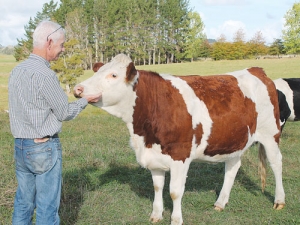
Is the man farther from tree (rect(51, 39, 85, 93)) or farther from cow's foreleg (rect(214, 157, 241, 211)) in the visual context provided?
tree (rect(51, 39, 85, 93))

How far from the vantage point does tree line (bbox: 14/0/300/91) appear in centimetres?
6225

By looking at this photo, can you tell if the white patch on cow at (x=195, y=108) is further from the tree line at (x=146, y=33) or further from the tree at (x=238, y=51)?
the tree at (x=238, y=51)

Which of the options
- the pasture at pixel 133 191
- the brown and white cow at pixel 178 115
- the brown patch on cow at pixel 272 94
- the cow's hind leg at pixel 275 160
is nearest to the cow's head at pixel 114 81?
the brown and white cow at pixel 178 115

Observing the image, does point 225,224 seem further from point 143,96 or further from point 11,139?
point 11,139

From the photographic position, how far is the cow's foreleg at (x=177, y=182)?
179 inches

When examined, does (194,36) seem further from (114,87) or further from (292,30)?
(114,87)

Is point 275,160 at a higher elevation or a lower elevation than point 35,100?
lower

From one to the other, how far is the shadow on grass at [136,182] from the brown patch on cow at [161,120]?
4.26ft

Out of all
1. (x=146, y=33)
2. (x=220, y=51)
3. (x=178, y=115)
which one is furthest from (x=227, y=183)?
(x=220, y=51)

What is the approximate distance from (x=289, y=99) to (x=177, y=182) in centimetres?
579

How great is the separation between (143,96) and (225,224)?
6.39ft

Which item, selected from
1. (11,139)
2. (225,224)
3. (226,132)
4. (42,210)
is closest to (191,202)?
(225,224)

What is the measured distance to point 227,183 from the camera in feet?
18.6

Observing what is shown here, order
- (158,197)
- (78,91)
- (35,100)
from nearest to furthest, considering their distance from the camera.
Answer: (35,100)
(78,91)
(158,197)
